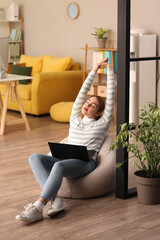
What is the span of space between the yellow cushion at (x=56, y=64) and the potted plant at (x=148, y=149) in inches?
162

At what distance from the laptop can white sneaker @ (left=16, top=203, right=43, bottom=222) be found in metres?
0.54

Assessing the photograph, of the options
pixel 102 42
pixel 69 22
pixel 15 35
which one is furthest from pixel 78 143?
pixel 15 35

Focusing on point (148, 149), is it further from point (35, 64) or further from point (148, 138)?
point (35, 64)

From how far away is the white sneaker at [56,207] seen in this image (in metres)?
2.88

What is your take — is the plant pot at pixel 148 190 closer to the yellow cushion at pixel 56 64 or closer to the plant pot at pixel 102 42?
the plant pot at pixel 102 42

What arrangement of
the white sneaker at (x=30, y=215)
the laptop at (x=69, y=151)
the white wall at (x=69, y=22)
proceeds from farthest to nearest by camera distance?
the white wall at (x=69, y=22)
the laptop at (x=69, y=151)
the white sneaker at (x=30, y=215)

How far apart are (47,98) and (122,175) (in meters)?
3.77

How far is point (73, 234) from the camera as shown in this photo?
2.64 meters

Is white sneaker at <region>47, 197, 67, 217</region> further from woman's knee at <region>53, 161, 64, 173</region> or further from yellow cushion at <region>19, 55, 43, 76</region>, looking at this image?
yellow cushion at <region>19, 55, 43, 76</region>

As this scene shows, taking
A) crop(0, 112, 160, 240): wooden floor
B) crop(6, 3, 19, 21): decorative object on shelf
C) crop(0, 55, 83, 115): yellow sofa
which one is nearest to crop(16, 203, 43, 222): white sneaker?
crop(0, 112, 160, 240): wooden floor

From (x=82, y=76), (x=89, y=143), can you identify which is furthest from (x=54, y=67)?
(x=89, y=143)

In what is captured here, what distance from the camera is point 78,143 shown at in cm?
332

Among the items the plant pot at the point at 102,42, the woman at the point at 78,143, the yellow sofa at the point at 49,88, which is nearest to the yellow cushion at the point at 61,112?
the yellow sofa at the point at 49,88

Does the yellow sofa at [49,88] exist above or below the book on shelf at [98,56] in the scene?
below
